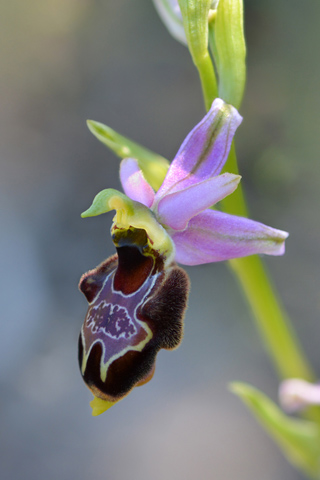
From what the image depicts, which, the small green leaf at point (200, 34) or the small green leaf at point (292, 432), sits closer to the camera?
the small green leaf at point (200, 34)

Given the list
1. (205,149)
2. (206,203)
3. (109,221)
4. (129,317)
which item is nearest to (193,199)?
(206,203)

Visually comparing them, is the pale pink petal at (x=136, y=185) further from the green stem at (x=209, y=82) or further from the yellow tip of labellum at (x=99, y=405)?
the yellow tip of labellum at (x=99, y=405)

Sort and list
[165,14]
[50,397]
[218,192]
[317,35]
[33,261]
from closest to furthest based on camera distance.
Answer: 1. [218,192]
2. [165,14]
3. [50,397]
4. [33,261]
5. [317,35]

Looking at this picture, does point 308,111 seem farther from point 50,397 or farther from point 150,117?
point 50,397

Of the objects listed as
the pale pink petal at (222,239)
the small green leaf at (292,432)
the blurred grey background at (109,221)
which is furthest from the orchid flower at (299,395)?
the blurred grey background at (109,221)

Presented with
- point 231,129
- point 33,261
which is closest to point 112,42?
point 33,261
